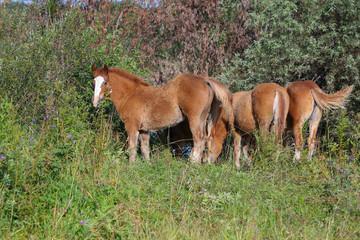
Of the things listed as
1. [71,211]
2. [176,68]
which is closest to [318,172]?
[71,211]

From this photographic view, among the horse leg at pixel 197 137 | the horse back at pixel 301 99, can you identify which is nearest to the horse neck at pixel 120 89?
the horse leg at pixel 197 137

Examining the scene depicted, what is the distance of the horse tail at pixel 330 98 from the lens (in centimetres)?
763

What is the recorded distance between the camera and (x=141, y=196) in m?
4.41

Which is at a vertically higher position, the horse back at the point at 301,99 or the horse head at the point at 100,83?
the horse head at the point at 100,83

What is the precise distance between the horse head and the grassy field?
1.46 m

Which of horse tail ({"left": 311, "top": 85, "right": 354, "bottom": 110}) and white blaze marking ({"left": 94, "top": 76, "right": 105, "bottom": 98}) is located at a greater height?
white blaze marking ({"left": 94, "top": 76, "right": 105, "bottom": 98})

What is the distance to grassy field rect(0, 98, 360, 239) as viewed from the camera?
370 cm

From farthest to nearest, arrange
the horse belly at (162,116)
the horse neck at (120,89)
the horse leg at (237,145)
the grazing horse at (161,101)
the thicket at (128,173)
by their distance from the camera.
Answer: the horse leg at (237,145)
the horse neck at (120,89)
the horse belly at (162,116)
the grazing horse at (161,101)
the thicket at (128,173)

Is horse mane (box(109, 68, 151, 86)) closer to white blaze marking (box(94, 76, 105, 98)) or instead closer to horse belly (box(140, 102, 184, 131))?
white blaze marking (box(94, 76, 105, 98))

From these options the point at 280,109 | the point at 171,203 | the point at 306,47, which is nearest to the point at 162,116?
the point at 280,109

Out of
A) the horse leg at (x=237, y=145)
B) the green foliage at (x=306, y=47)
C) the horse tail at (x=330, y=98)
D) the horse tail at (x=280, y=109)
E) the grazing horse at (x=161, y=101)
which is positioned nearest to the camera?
the grazing horse at (x=161, y=101)

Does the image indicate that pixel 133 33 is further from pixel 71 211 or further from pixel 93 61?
pixel 71 211

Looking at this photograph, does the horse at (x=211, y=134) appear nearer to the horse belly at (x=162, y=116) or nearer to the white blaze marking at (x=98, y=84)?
the horse belly at (x=162, y=116)

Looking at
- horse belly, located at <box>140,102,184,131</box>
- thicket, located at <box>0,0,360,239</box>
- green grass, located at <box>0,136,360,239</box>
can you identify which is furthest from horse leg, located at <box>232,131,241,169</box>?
green grass, located at <box>0,136,360,239</box>
